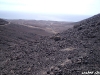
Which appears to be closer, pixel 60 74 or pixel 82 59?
pixel 60 74

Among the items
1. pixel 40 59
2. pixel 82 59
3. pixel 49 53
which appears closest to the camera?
pixel 82 59

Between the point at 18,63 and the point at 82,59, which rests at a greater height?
the point at 82,59

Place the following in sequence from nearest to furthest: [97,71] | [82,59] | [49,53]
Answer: [97,71]
[82,59]
[49,53]

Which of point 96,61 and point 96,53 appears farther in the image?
point 96,53

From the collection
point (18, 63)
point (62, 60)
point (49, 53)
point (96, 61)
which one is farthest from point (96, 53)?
point (18, 63)

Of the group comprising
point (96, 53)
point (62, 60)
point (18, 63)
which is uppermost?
point (96, 53)

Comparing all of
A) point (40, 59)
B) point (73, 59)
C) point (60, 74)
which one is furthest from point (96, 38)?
point (60, 74)

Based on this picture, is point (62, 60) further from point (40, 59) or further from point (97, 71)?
point (97, 71)

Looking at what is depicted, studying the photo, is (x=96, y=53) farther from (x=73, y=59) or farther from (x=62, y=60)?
(x=62, y=60)

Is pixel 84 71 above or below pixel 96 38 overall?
below
